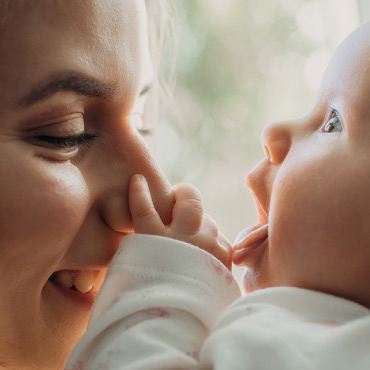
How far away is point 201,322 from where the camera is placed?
1009 mm

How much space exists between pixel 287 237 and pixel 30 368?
1.51ft

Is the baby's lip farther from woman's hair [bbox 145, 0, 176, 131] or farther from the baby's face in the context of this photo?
woman's hair [bbox 145, 0, 176, 131]

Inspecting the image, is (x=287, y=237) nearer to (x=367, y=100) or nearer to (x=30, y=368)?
(x=367, y=100)

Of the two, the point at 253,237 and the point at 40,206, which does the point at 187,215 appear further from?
the point at 40,206

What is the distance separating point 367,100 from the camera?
1068 mm

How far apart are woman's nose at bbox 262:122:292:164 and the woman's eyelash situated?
30 cm

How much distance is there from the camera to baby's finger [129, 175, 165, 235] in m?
1.07

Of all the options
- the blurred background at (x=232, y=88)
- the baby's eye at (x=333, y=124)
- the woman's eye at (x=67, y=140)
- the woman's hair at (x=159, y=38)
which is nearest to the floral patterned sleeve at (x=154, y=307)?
the woman's eye at (x=67, y=140)

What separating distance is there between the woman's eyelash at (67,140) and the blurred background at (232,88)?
97cm

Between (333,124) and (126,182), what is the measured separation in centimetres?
33

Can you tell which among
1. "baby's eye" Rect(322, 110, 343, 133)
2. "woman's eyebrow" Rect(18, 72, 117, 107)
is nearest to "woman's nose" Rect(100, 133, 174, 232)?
"woman's eyebrow" Rect(18, 72, 117, 107)

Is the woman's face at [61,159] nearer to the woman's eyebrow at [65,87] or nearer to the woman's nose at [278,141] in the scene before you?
the woman's eyebrow at [65,87]

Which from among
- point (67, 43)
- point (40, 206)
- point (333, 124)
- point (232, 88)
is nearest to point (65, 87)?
point (67, 43)

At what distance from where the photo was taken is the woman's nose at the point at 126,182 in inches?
43.1
